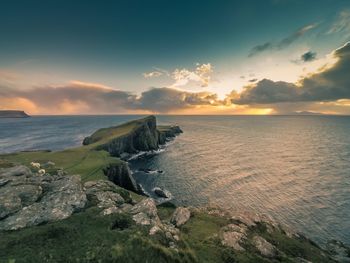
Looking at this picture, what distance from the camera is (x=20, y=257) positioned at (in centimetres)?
1744

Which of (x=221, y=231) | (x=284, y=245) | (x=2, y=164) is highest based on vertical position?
(x=2, y=164)

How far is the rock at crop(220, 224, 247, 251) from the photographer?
86.0ft

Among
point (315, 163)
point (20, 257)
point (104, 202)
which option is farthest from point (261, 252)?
point (315, 163)

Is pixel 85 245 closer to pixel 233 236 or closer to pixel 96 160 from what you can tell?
pixel 233 236

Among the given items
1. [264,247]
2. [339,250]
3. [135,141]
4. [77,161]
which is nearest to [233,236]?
[264,247]

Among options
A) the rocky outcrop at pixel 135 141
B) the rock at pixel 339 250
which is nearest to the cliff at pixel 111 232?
the rock at pixel 339 250

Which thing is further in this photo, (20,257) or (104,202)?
(104,202)

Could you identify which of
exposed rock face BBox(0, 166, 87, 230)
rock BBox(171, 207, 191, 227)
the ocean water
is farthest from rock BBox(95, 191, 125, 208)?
the ocean water

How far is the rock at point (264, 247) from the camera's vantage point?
25.7 metres

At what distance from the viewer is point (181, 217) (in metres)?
32.5

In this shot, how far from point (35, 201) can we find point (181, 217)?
789 inches

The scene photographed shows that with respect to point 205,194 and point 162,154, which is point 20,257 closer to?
point 205,194

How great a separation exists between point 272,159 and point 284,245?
83.6 meters

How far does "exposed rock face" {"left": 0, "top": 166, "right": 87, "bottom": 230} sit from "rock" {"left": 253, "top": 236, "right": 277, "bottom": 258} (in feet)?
75.7
